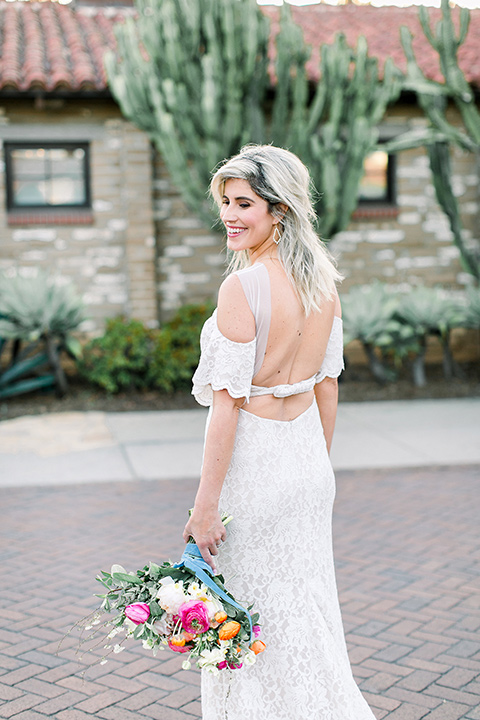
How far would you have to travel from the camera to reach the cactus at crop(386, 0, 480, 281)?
932cm

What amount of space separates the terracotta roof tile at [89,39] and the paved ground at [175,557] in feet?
18.5

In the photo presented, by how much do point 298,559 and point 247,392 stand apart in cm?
57

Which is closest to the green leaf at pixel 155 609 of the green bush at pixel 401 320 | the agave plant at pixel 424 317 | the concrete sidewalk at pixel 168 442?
the concrete sidewalk at pixel 168 442

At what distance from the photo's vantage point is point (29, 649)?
3539 mm

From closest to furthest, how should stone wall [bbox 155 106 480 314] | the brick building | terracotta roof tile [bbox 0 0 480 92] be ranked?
terracotta roof tile [bbox 0 0 480 92]
the brick building
stone wall [bbox 155 106 480 314]

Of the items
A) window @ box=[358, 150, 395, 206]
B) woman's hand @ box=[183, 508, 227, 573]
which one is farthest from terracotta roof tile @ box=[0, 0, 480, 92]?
woman's hand @ box=[183, 508, 227, 573]

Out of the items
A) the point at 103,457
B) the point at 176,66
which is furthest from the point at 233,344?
the point at 176,66

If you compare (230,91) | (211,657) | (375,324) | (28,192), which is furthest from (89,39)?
(211,657)

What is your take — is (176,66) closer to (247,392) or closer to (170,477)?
(170,477)

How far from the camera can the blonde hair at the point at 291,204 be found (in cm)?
225

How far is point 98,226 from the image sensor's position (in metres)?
11.1

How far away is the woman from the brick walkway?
19 cm

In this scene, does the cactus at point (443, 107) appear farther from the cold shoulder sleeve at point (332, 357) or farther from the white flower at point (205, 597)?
the white flower at point (205, 597)

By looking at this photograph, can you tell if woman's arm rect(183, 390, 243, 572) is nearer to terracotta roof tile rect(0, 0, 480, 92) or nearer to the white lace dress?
the white lace dress
